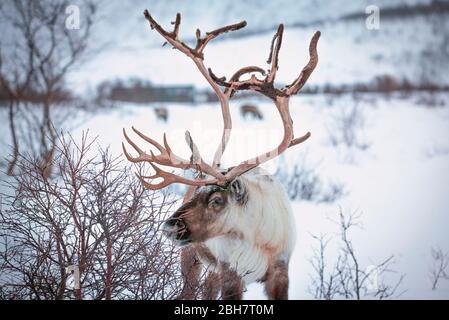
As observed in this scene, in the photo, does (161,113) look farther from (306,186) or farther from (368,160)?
(306,186)

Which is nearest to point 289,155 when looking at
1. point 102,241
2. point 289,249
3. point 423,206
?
point 423,206

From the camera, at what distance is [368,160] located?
8.20 meters

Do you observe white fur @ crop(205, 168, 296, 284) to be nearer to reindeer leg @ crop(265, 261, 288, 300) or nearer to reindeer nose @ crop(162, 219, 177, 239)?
reindeer leg @ crop(265, 261, 288, 300)

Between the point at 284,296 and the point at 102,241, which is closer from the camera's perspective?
the point at 102,241

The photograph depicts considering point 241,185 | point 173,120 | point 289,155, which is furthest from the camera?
point 173,120

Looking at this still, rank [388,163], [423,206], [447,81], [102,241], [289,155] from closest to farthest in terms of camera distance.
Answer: [102,241] < [423,206] < [289,155] < [388,163] < [447,81]

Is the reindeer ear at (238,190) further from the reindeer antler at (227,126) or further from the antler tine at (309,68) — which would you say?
the antler tine at (309,68)

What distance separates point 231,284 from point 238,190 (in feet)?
1.97

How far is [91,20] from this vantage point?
27.6ft

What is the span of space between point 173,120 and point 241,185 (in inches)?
220

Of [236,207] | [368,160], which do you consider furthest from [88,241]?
[368,160]

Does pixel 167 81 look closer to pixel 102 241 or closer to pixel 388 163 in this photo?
pixel 388 163

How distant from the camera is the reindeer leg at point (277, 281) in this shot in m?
3.79

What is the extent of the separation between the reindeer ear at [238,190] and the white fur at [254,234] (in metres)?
0.04
